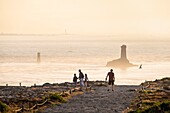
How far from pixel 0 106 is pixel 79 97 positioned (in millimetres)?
7739

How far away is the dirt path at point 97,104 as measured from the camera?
26562 mm

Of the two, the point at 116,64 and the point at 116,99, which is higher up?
the point at 116,64

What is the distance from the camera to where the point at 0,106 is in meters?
26.9

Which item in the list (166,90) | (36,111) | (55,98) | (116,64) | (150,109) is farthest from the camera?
(116,64)

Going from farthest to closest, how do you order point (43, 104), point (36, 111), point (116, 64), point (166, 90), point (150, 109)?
point (116, 64) → point (166, 90) → point (43, 104) → point (36, 111) → point (150, 109)

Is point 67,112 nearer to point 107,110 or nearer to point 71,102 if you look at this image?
point 107,110

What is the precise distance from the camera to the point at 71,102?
30438mm

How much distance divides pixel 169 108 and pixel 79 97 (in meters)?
9.78

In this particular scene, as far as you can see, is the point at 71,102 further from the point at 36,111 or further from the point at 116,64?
the point at 116,64

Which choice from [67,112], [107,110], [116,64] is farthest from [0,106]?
[116,64]

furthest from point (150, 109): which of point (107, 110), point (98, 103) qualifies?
point (98, 103)

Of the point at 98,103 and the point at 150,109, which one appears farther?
the point at 98,103

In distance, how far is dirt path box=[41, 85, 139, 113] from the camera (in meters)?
26.6

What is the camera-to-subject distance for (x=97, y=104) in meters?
29.1
